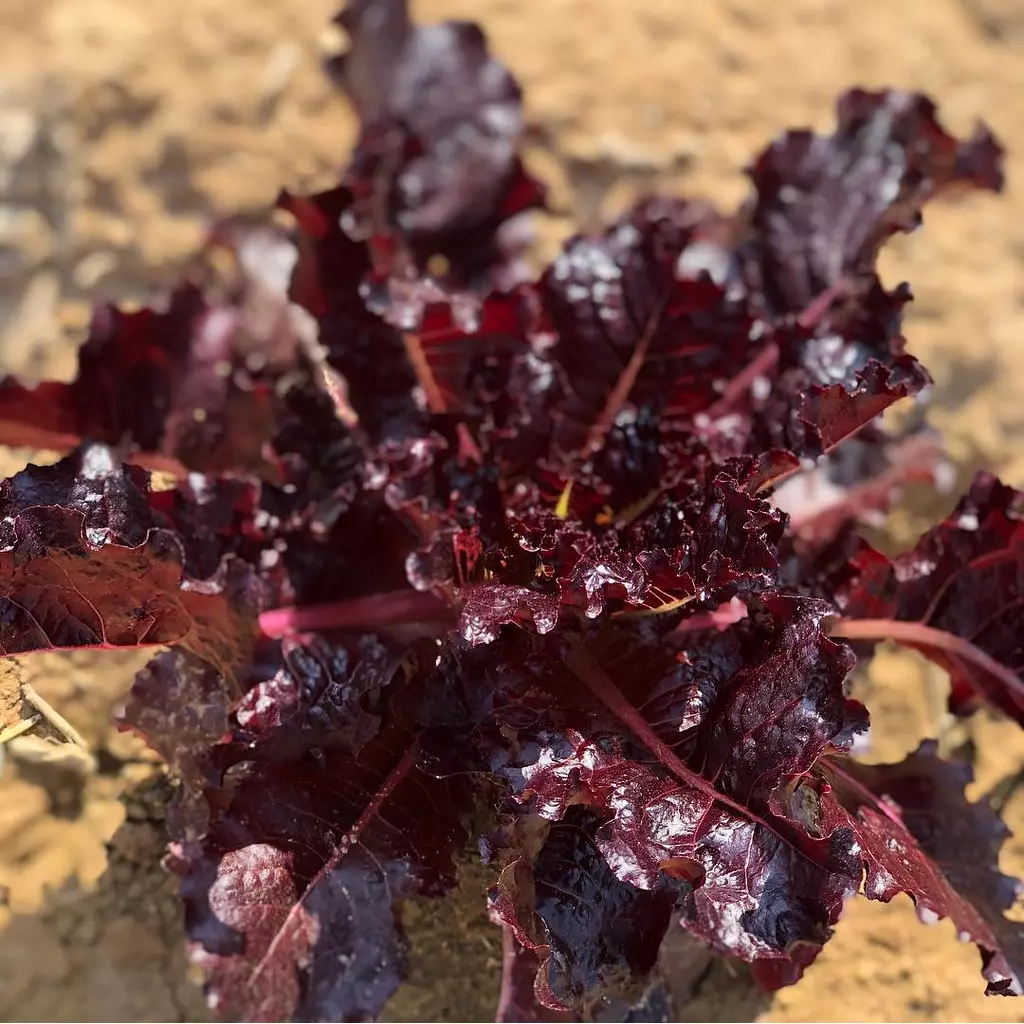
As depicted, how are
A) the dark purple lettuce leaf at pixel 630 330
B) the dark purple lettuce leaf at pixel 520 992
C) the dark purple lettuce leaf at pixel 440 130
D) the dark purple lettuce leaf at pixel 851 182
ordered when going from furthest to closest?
the dark purple lettuce leaf at pixel 440 130 < the dark purple lettuce leaf at pixel 851 182 < the dark purple lettuce leaf at pixel 630 330 < the dark purple lettuce leaf at pixel 520 992

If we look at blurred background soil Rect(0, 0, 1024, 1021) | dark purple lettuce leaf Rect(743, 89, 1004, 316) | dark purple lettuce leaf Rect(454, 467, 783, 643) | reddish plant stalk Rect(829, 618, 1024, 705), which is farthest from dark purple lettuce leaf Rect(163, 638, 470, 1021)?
dark purple lettuce leaf Rect(743, 89, 1004, 316)

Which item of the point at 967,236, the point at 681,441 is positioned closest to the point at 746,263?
the point at 681,441

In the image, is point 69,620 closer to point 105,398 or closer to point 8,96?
point 105,398

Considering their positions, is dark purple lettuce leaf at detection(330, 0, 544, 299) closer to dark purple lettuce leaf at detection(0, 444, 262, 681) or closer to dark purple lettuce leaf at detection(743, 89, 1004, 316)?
dark purple lettuce leaf at detection(743, 89, 1004, 316)

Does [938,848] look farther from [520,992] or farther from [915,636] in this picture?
[520,992]

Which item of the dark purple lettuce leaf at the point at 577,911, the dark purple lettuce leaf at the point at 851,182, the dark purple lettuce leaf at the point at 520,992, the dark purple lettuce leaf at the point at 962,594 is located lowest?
the dark purple lettuce leaf at the point at 520,992

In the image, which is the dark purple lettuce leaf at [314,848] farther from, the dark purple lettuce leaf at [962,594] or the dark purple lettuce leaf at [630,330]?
the dark purple lettuce leaf at [962,594]

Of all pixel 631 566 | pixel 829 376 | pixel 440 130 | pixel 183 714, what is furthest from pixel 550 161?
pixel 183 714

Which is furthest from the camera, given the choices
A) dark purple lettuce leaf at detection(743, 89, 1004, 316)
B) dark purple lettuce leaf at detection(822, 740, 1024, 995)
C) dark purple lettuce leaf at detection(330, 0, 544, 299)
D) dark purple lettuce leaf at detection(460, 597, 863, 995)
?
dark purple lettuce leaf at detection(330, 0, 544, 299)

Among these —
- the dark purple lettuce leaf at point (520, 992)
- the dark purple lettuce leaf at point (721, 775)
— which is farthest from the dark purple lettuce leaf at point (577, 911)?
the dark purple lettuce leaf at point (520, 992)
